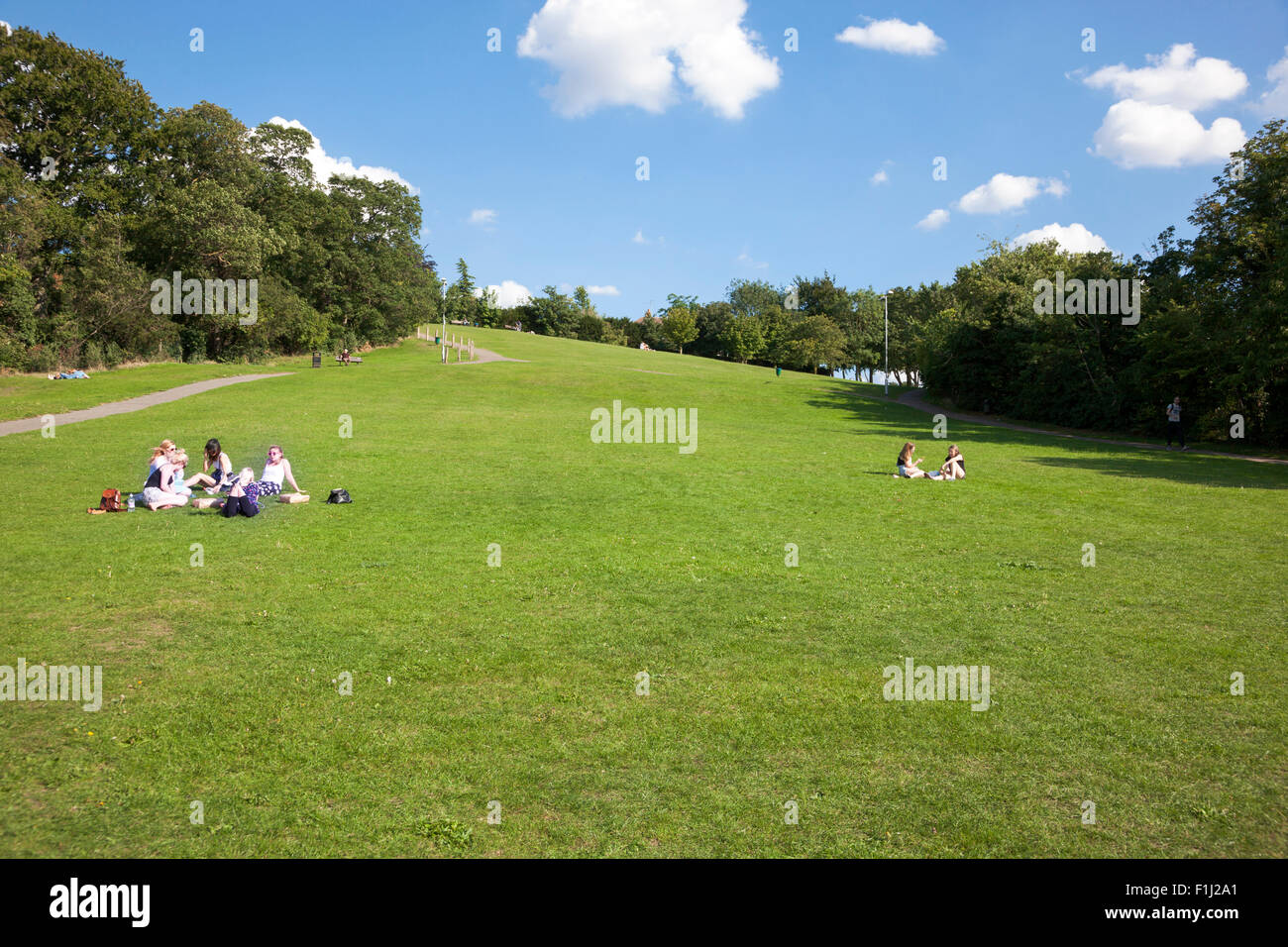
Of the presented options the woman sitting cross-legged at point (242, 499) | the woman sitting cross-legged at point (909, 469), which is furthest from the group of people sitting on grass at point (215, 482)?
the woman sitting cross-legged at point (909, 469)

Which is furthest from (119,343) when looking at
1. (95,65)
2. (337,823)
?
(337,823)

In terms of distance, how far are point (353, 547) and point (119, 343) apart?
46.3 meters

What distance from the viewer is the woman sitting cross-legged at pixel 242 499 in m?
15.4

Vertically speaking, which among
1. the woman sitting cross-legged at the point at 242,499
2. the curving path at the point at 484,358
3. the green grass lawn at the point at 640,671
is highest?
the curving path at the point at 484,358

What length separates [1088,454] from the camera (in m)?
29.8

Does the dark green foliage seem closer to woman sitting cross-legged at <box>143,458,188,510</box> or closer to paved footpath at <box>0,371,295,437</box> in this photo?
paved footpath at <box>0,371,295,437</box>

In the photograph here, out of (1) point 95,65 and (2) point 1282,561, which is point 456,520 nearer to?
(2) point 1282,561

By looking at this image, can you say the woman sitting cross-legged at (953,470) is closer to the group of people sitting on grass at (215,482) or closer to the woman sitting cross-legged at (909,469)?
the woman sitting cross-legged at (909,469)

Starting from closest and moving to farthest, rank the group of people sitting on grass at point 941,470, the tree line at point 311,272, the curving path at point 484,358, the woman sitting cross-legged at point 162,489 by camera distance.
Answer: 1. the woman sitting cross-legged at point 162,489
2. the group of people sitting on grass at point 941,470
3. the tree line at point 311,272
4. the curving path at point 484,358

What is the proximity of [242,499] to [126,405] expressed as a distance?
924 inches

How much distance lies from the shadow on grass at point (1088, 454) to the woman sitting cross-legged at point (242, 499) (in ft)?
74.3
